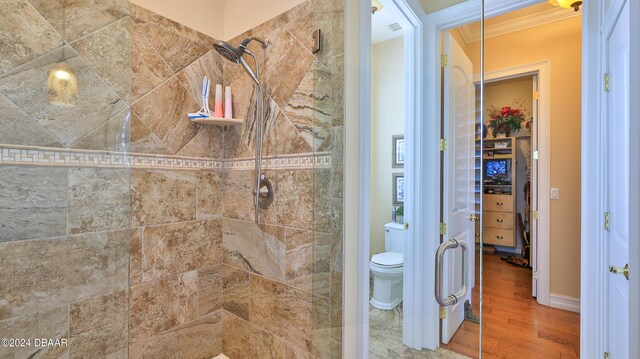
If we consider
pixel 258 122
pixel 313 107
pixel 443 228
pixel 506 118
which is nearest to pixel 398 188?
pixel 443 228

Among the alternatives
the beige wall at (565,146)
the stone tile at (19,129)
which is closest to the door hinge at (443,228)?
the stone tile at (19,129)

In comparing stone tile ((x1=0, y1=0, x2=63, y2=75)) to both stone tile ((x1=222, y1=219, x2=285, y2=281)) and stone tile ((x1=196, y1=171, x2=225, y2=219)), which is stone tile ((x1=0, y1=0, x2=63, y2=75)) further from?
stone tile ((x1=222, y1=219, x2=285, y2=281))

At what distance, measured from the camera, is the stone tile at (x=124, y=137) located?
127 centimetres

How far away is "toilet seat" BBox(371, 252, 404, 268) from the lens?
1315 millimetres

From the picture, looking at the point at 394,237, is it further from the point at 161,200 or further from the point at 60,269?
the point at 60,269

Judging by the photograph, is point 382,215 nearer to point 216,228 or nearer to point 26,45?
point 216,228

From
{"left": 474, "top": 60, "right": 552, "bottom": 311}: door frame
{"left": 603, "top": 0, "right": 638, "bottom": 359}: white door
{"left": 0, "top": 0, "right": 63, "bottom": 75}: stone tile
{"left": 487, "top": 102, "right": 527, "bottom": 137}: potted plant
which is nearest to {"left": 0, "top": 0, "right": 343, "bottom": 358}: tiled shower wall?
{"left": 0, "top": 0, "right": 63, "bottom": 75}: stone tile

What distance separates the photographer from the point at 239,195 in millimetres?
1688

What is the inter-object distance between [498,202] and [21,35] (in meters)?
5.10

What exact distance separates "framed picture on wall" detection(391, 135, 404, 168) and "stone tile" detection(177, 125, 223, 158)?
1.13m

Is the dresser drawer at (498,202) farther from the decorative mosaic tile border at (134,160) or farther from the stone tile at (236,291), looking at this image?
the stone tile at (236,291)

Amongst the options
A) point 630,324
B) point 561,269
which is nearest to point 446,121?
point 630,324

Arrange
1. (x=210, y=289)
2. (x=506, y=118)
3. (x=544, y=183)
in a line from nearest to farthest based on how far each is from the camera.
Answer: (x=210, y=289), (x=544, y=183), (x=506, y=118)

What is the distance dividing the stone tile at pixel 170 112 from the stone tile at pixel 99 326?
2.68ft
